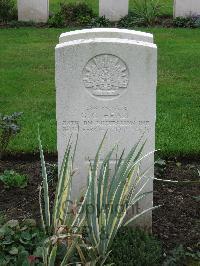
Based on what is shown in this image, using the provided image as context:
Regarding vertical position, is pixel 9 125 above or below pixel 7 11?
below

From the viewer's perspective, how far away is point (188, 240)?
4840mm

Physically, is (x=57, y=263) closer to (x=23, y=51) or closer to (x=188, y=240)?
(x=188, y=240)

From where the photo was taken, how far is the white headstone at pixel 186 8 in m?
14.0

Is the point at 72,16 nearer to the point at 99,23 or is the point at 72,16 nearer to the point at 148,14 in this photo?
the point at 99,23

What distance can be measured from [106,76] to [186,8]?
992cm

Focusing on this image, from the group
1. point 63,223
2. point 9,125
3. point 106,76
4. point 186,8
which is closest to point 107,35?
point 106,76

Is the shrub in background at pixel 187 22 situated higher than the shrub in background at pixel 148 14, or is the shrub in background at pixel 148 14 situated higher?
the shrub in background at pixel 148 14

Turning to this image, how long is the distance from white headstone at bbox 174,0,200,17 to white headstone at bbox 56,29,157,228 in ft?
31.8

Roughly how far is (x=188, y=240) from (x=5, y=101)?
4.17m

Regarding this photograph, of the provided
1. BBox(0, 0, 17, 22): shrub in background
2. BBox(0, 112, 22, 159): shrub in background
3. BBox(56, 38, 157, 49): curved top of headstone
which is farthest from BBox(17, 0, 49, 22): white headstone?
BBox(56, 38, 157, 49): curved top of headstone

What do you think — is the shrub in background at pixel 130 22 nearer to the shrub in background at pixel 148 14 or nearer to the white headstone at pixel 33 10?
the shrub in background at pixel 148 14

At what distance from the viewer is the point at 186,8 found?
14.1 meters

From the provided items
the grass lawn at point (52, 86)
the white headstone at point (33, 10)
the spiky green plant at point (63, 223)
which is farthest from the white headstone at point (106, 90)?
the white headstone at point (33, 10)

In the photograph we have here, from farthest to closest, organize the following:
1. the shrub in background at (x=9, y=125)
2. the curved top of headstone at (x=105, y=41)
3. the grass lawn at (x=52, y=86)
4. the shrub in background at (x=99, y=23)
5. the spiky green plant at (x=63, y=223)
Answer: the shrub in background at (x=99, y=23) < the grass lawn at (x=52, y=86) < the shrub in background at (x=9, y=125) < the curved top of headstone at (x=105, y=41) < the spiky green plant at (x=63, y=223)
